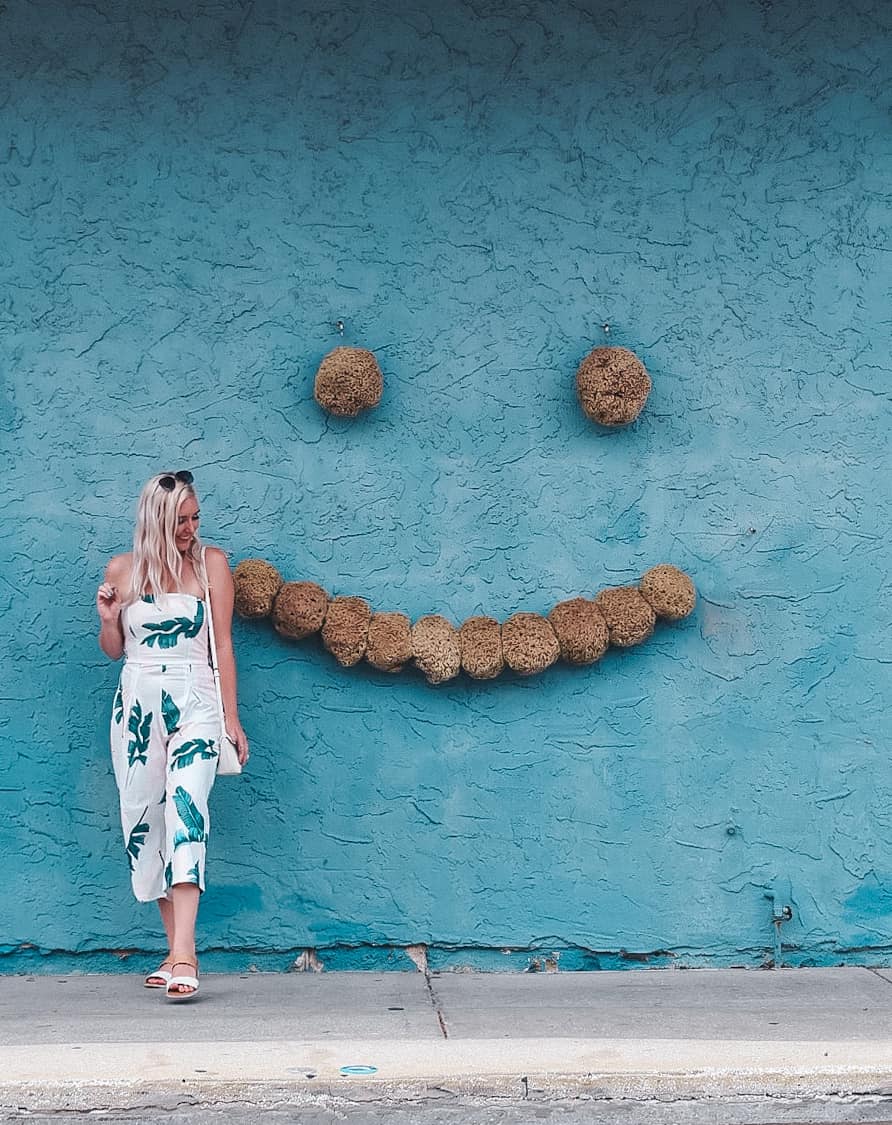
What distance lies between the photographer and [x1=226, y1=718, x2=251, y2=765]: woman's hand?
445cm

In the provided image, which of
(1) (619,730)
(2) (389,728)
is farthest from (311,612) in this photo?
(1) (619,730)

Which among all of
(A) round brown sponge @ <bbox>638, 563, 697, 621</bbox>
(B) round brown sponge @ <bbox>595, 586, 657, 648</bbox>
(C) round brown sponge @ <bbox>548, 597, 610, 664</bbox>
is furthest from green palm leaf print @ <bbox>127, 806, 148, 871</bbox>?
(A) round brown sponge @ <bbox>638, 563, 697, 621</bbox>

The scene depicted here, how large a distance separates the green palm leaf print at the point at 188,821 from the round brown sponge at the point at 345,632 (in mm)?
727

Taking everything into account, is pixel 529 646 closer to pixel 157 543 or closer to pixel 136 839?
pixel 157 543

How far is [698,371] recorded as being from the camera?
496 centimetres

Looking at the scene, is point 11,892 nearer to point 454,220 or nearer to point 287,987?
point 287,987

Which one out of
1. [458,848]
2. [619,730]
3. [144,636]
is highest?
[144,636]

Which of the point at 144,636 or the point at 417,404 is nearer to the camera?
the point at 144,636

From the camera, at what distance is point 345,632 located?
4.72 metres

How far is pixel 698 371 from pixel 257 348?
1532mm

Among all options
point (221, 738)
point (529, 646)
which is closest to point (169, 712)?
point (221, 738)

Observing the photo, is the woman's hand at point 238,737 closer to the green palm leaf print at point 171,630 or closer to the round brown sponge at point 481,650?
the green palm leaf print at point 171,630

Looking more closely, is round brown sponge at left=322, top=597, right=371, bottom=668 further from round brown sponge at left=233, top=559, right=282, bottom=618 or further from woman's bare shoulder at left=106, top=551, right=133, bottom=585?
woman's bare shoulder at left=106, top=551, right=133, bottom=585

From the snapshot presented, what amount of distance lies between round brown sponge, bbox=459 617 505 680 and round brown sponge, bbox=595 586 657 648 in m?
0.38
